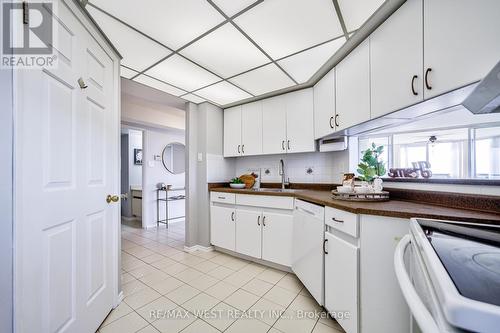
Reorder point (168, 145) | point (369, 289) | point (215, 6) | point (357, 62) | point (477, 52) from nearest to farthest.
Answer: point (477, 52) < point (369, 289) < point (215, 6) < point (357, 62) < point (168, 145)

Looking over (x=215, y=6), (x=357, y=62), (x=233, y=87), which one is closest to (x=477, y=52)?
(x=357, y=62)

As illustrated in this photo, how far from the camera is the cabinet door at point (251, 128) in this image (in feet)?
8.79

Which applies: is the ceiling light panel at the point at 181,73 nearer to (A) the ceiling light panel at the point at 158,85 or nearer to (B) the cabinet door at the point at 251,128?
(A) the ceiling light panel at the point at 158,85

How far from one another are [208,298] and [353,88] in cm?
213

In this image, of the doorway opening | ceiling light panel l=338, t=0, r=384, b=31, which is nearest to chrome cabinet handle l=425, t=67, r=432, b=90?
ceiling light panel l=338, t=0, r=384, b=31

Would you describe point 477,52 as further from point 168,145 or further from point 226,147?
point 168,145

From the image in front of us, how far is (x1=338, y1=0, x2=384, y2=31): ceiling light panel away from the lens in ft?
3.78

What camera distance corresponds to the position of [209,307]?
1530 mm

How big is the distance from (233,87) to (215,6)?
1123 millimetres

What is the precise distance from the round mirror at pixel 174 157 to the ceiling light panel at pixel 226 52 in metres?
2.99

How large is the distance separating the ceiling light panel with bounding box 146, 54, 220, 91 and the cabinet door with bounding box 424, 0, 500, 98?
174cm

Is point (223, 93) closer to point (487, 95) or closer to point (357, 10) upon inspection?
point (357, 10)

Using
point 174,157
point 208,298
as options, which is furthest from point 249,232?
point 174,157

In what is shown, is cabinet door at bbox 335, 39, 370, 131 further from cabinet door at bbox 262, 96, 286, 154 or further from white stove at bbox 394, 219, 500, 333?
white stove at bbox 394, 219, 500, 333
